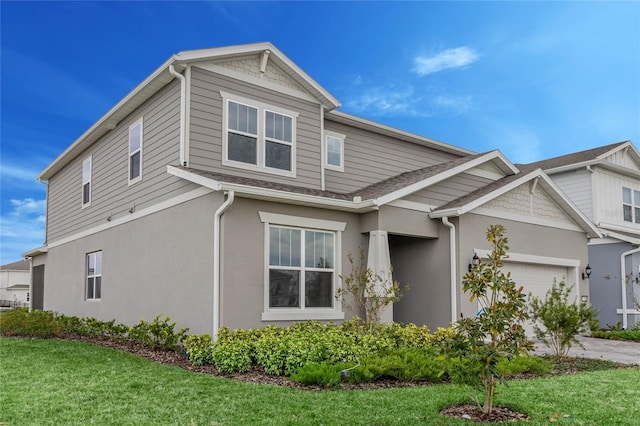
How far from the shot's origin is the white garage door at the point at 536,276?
14391 mm

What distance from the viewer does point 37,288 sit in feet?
74.7

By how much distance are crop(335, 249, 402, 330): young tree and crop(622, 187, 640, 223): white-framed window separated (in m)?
14.6

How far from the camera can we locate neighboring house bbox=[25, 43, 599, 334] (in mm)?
10867

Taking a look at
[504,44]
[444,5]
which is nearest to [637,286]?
[504,44]

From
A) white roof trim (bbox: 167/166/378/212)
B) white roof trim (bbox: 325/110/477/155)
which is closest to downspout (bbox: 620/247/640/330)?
white roof trim (bbox: 325/110/477/155)

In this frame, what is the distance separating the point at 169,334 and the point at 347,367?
13.9 feet

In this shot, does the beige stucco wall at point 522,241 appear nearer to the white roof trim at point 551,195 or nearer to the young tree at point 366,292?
Answer: the white roof trim at point 551,195

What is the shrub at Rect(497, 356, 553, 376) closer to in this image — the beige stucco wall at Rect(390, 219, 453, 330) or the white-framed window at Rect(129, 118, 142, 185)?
the beige stucco wall at Rect(390, 219, 453, 330)

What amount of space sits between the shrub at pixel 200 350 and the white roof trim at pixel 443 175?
4.50 meters

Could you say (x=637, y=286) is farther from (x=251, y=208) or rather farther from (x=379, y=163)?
(x=251, y=208)

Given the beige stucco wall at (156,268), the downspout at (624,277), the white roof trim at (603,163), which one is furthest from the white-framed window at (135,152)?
the downspout at (624,277)

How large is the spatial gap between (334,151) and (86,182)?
8237 millimetres

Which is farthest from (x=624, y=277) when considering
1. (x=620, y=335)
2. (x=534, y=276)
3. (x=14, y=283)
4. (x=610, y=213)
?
(x=14, y=283)

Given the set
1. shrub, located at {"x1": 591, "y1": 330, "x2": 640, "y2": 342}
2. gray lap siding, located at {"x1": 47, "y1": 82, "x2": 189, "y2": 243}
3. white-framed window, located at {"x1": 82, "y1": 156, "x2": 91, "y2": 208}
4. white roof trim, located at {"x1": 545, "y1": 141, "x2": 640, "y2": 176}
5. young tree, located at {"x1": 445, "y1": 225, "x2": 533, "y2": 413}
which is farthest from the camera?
white roof trim, located at {"x1": 545, "y1": 141, "x2": 640, "y2": 176}
